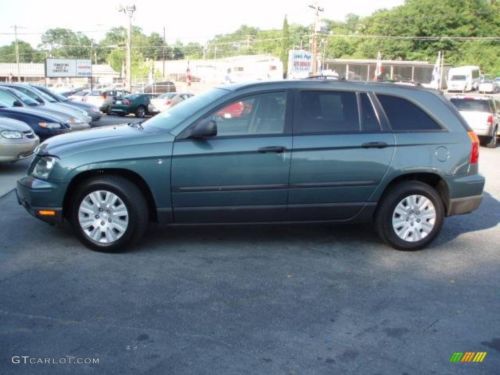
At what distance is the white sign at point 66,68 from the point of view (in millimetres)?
48062

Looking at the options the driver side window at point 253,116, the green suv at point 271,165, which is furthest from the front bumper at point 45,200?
the driver side window at point 253,116

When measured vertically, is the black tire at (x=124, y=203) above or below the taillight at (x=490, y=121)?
below

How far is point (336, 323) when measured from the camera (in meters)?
3.98

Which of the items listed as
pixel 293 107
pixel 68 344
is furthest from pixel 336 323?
pixel 293 107

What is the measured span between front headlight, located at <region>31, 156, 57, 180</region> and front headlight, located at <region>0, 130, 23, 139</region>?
414 cm

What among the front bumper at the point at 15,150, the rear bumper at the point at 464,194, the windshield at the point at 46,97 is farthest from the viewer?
the windshield at the point at 46,97

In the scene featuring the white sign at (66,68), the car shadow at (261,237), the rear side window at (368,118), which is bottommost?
the car shadow at (261,237)

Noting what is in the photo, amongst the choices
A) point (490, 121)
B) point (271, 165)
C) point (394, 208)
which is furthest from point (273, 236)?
point (490, 121)

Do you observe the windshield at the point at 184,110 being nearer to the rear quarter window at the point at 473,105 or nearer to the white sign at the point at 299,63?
the rear quarter window at the point at 473,105

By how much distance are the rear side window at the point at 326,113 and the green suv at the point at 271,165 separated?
0.01 m

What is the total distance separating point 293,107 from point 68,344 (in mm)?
3119

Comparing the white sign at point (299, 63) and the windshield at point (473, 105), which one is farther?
the white sign at point (299, 63)

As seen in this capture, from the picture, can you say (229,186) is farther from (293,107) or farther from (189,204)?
(293,107)

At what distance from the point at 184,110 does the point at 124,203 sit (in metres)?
1.17
